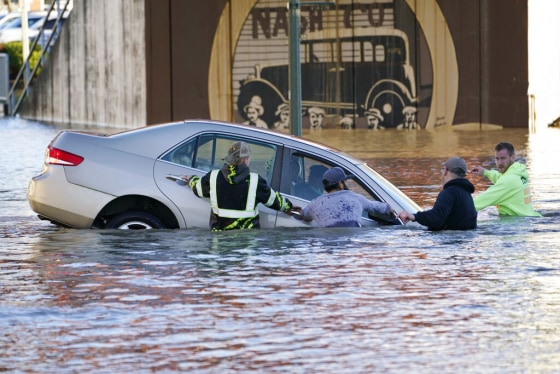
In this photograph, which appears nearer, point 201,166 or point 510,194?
point 201,166

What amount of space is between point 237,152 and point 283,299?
8.19 ft

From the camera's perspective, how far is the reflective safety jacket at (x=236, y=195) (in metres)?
11.7

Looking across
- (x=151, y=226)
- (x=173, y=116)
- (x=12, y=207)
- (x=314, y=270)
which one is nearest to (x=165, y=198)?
(x=151, y=226)

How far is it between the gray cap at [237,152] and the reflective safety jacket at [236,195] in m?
0.06

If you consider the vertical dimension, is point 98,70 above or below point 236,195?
above

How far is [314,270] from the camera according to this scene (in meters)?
10.7

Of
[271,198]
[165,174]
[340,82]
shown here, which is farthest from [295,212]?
[340,82]

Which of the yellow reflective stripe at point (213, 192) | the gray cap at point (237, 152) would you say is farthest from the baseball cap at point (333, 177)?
the yellow reflective stripe at point (213, 192)

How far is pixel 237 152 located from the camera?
11664 millimetres

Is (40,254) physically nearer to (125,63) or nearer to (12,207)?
(12,207)

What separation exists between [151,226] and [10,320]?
3.42m

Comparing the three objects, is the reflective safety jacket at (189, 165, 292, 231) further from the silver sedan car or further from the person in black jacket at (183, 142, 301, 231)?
the silver sedan car

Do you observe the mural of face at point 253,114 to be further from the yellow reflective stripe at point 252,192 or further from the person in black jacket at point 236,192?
the yellow reflective stripe at point 252,192

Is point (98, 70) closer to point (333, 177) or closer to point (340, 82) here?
point (340, 82)
